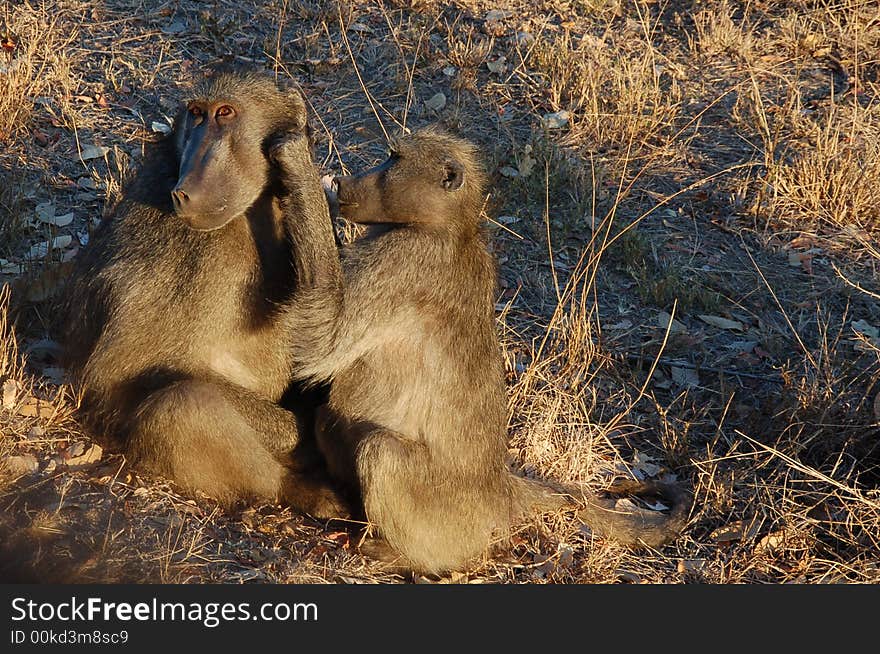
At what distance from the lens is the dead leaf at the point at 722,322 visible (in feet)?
16.8

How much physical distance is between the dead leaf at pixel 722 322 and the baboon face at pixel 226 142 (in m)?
2.57

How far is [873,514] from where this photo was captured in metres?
3.83

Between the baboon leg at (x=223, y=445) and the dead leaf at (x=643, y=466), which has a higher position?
the baboon leg at (x=223, y=445)

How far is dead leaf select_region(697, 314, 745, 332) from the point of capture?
202 inches

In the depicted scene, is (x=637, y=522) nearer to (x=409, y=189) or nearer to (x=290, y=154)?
(x=409, y=189)

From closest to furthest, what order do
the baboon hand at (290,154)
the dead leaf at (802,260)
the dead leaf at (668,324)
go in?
1. the baboon hand at (290,154)
2. the dead leaf at (668,324)
3. the dead leaf at (802,260)

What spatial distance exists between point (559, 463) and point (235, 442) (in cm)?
143

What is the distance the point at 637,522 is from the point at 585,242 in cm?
203

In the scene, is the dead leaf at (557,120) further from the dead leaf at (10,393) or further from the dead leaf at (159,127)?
the dead leaf at (10,393)

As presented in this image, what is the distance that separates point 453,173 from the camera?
349 centimetres

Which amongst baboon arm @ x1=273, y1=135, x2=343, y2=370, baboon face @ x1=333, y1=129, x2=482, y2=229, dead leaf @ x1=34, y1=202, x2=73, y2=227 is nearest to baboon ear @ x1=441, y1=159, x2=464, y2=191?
baboon face @ x1=333, y1=129, x2=482, y2=229

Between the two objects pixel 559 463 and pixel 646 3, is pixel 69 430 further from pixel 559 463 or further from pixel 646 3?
pixel 646 3

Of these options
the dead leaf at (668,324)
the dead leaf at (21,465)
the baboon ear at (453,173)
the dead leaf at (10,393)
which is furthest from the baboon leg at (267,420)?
the dead leaf at (668,324)

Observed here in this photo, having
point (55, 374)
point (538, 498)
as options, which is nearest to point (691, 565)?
point (538, 498)
